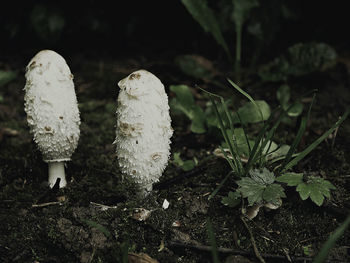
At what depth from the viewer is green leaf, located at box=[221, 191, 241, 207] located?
1.88m

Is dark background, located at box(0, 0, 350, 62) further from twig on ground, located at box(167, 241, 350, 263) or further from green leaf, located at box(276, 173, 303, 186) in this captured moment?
twig on ground, located at box(167, 241, 350, 263)

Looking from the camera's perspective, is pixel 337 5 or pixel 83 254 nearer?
pixel 83 254

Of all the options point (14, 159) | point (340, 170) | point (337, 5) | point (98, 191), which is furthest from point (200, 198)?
point (337, 5)

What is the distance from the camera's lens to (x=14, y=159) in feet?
8.35

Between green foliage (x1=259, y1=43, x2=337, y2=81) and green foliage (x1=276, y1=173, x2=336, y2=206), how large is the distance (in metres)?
1.79

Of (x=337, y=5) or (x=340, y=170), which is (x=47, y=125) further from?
(x=337, y=5)

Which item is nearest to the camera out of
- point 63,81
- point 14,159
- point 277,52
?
point 63,81

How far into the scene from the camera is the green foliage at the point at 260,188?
1707mm

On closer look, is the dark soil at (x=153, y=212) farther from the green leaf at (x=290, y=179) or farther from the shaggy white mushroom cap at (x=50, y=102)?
the shaggy white mushroom cap at (x=50, y=102)

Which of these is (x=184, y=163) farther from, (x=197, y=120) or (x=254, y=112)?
(x=254, y=112)

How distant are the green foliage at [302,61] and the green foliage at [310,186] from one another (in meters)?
1.79

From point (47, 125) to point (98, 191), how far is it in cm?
51

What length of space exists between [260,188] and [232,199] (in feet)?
0.62

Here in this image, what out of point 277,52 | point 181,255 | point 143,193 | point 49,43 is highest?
point 49,43
